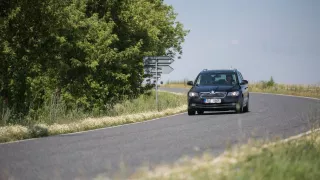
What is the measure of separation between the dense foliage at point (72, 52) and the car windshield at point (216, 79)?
5844 mm

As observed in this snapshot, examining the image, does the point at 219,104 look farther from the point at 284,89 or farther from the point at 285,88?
the point at 285,88

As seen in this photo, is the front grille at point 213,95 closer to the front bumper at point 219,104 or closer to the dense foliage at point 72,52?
the front bumper at point 219,104

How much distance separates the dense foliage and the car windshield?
5844 millimetres

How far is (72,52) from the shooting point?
3105cm

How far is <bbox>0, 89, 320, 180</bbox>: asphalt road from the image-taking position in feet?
32.6

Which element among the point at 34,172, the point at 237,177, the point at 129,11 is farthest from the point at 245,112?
the point at 237,177

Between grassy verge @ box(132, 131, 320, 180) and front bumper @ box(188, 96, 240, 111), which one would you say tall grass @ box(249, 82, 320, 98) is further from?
grassy verge @ box(132, 131, 320, 180)

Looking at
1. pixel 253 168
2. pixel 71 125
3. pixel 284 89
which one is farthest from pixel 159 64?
pixel 284 89

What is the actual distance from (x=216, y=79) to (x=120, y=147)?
13.0m

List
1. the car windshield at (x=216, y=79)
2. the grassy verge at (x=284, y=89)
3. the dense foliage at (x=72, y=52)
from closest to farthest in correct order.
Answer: the dense foliage at (x=72, y=52), the car windshield at (x=216, y=79), the grassy verge at (x=284, y=89)

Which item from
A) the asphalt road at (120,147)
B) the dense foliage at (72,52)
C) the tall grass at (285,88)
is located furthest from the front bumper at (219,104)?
the tall grass at (285,88)

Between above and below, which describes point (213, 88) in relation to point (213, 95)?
above

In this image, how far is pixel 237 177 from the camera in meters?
6.27

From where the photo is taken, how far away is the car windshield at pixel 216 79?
25.5 metres
